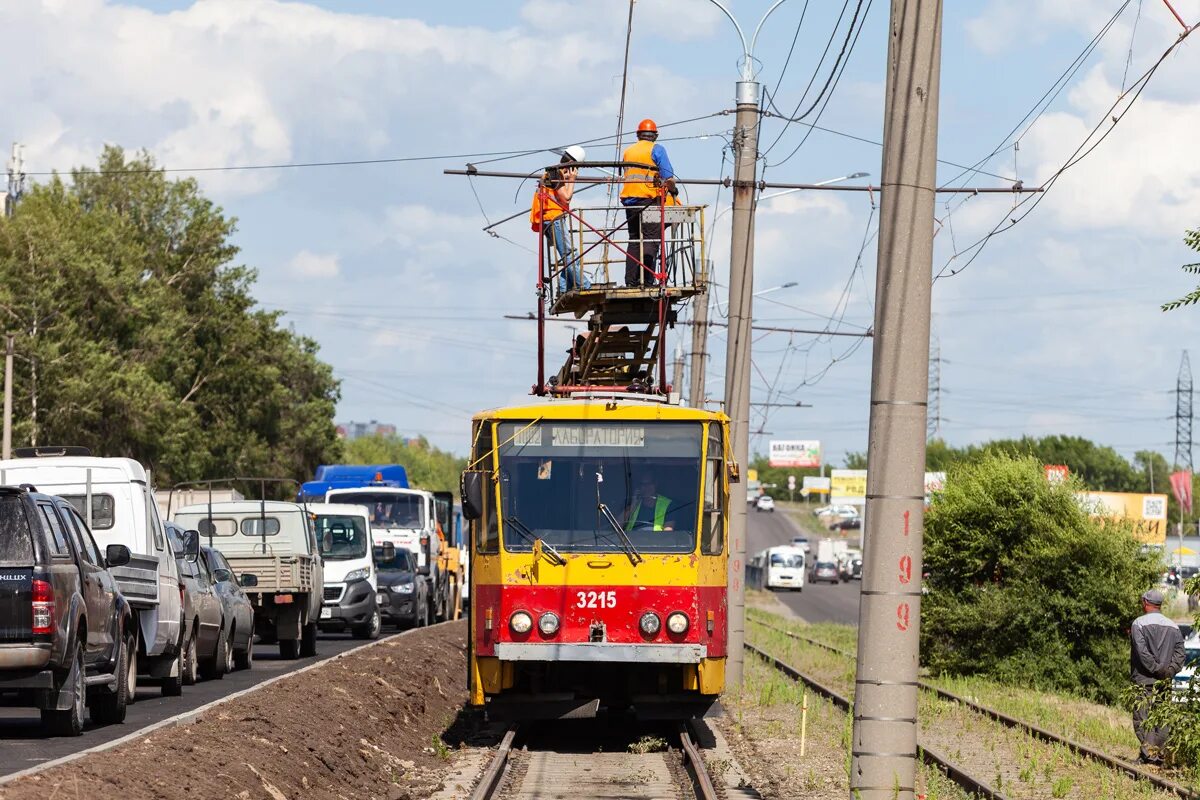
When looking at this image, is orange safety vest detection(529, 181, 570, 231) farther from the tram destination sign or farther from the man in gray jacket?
the man in gray jacket

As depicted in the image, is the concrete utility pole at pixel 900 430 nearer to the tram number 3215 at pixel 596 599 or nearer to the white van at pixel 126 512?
the tram number 3215 at pixel 596 599

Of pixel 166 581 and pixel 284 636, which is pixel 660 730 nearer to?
pixel 166 581

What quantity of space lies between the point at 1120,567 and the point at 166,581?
1672cm

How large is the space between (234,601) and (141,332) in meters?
51.9

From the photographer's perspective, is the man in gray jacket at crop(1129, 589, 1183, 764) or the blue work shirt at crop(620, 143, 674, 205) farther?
the blue work shirt at crop(620, 143, 674, 205)

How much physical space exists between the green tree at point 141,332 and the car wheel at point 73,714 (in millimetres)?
49486

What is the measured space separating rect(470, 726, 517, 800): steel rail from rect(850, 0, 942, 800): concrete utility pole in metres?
3.45

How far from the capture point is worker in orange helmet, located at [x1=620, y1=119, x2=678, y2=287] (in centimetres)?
2053

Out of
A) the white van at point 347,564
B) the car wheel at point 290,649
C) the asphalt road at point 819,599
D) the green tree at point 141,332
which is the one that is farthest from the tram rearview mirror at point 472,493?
the green tree at point 141,332

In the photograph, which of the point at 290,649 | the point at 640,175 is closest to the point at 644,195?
the point at 640,175

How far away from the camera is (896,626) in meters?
11.5

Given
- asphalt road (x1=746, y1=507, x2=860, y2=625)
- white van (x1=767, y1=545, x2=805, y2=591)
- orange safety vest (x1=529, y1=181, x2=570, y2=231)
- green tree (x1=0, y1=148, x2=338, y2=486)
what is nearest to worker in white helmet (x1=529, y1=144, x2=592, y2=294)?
orange safety vest (x1=529, y1=181, x2=570, y2=231)

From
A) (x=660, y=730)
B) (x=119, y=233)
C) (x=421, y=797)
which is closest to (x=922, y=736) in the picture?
(x=660, y=730)

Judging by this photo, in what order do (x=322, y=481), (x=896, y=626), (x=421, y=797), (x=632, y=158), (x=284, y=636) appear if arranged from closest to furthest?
1. (x=896, y=626)
2. (x=421, y=797)
3. (x=632, y=158)
4. (x=284, y=636)
5. (x=322, y=481)
